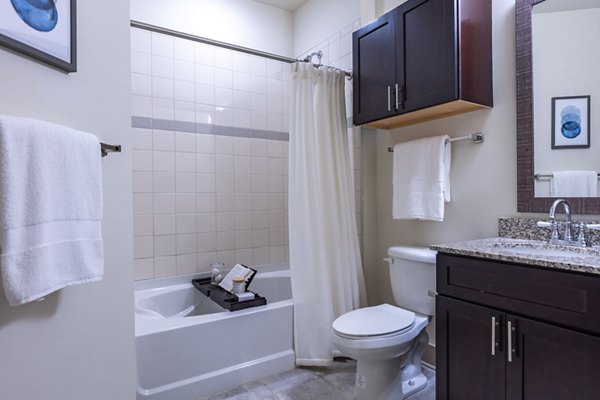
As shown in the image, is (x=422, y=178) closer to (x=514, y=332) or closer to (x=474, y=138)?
(x=474, y=138)

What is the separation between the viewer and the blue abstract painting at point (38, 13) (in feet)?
2.67

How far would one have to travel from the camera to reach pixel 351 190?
2.26 meters

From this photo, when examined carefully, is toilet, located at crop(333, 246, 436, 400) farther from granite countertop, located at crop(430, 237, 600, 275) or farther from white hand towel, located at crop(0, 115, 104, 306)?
white hand towel, located at crop(0, 115, 104, 306)

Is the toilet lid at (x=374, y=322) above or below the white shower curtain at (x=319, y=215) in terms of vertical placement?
below

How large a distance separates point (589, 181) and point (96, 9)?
1.99 meters

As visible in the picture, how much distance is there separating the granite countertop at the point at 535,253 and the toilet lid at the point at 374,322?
1.42 ft

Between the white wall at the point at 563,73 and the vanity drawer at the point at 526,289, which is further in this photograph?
the white wall at the point at 563,73

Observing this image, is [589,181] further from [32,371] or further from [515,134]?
[32,371]

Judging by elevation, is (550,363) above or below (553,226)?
below

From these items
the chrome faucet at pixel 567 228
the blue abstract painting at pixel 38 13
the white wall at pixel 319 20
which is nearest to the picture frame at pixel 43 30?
the blue abstract painting at pixel 38 13

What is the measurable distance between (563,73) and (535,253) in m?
0.84

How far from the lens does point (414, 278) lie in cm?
182

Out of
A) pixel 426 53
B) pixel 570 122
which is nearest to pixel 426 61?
pixel 426 53

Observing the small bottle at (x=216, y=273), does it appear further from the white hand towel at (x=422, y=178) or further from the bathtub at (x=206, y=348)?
the white hand towel at (x=422, y=178)
